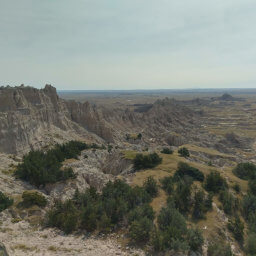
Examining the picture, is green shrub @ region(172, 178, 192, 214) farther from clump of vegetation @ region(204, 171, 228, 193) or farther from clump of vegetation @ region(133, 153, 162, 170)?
clump of vegetation @ region(133, 153, 162, 170)

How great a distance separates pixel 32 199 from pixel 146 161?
21.2m

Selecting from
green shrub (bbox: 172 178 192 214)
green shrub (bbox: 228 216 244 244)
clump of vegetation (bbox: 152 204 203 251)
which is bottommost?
green shrub (bbox: 228 216 244 244)

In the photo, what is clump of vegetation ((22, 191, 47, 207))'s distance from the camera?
25.2 meters

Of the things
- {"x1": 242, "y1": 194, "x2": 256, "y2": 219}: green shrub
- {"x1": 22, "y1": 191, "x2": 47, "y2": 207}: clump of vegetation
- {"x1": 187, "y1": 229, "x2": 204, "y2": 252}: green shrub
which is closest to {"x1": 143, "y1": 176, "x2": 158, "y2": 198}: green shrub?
{"x1": 187, "y1": 229, "x2": 204, "y2": 252}: green shrub

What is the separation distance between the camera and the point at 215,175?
36562 millimetres

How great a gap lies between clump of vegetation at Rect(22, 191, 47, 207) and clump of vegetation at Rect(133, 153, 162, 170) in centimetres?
1909

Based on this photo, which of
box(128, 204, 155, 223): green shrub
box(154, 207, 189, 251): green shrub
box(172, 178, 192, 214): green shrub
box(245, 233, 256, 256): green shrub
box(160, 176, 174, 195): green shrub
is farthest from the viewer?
box(160, 176, 174, 195): green shrub

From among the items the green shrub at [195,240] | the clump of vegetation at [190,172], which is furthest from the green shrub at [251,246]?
the clump of vegetation at [190,172]

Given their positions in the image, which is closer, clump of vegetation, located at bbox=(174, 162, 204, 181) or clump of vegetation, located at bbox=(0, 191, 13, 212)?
clump of vegetation, located at bbox=(0, 191, 13, 212)

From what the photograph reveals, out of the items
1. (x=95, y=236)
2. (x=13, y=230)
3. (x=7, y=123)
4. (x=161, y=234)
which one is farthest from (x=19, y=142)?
(x=161, y=234)

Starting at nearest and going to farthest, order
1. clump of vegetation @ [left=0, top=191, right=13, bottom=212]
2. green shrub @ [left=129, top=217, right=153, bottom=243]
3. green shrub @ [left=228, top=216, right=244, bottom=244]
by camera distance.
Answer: green shrub @ [left=129, top=217, right=153, bottom=243] < clump of vegetation @ [left=0, top=191, right=13, bottom=212] < green shrub @ [left=228, top=216, right=244, bottom=244]

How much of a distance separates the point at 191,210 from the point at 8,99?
4918 cm

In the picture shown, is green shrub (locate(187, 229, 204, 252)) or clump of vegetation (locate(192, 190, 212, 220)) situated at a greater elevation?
green shrub (locate(187, 229, 204, 252))

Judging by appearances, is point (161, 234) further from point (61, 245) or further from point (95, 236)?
point (61, 245)
